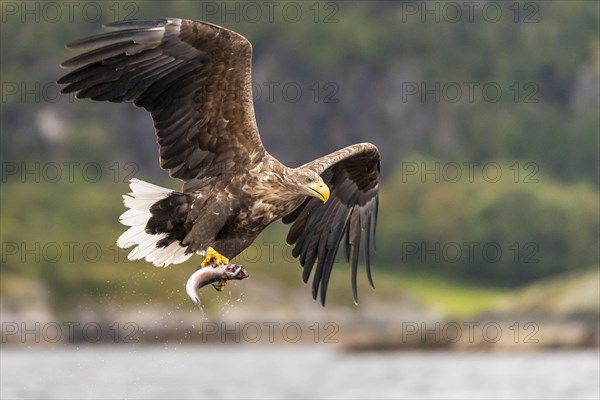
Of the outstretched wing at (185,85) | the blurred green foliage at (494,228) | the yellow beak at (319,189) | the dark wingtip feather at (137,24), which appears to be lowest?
the blurred green foliage at (494,228)

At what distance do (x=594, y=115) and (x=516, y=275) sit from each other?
23623mm

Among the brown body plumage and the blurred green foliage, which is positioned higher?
the brown body plumage

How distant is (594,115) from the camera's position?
101 metres

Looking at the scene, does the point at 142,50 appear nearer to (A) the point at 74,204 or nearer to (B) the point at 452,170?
(A) the point at 74,204

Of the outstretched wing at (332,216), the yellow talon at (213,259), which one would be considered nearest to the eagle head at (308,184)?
the yellow talon at (213,259)

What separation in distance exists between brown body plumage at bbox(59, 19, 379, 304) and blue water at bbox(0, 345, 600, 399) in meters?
11.1

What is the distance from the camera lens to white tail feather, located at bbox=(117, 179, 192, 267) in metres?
14.5

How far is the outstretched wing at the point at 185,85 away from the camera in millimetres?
13883

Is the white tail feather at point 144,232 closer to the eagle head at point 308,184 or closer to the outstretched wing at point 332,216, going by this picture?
the eagle head at point 308,184

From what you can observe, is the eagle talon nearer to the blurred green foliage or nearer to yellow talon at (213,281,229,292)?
yellow talon at (213,281,229,292)

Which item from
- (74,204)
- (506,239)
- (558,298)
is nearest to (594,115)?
(506,239)

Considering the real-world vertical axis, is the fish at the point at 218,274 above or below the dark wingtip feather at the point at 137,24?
below

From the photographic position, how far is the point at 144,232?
575 inches

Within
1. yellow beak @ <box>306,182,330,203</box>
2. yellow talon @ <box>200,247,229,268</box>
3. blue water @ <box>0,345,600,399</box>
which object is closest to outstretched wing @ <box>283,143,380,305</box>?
yellow beak @ <box>306,182,330,203</box>
